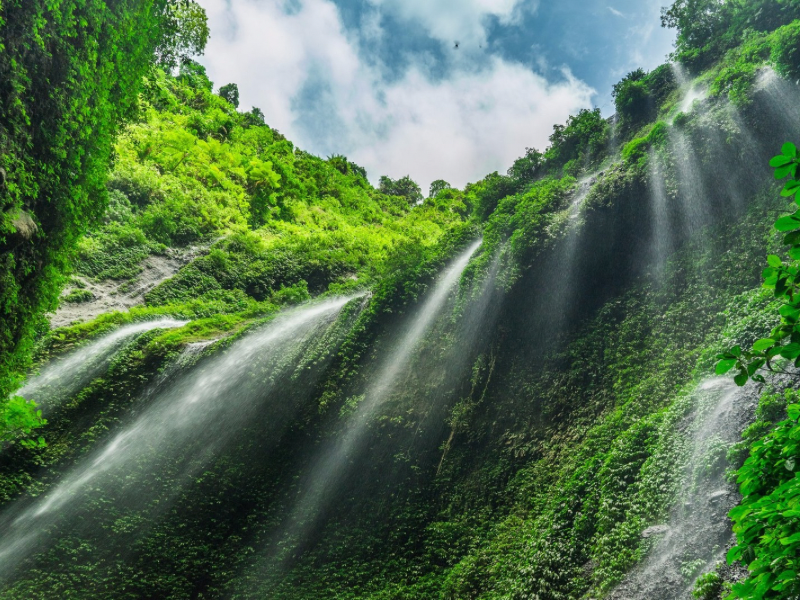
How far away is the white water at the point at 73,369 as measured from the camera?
14508mm

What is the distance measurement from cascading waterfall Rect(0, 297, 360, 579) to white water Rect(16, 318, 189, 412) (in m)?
2.53

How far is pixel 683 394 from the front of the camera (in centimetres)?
886

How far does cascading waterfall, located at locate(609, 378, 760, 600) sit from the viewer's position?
238 inches

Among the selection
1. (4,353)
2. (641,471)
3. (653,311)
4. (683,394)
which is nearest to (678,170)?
(653,311)

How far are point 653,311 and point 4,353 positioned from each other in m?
12.8

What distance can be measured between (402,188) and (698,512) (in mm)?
51481

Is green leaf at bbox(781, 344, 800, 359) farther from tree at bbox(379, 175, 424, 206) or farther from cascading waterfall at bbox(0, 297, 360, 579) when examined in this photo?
tree at bbox(379, 175, 424, 206)

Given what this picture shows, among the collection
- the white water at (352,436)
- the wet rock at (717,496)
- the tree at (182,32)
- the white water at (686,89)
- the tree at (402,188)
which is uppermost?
the tree at (402,188)

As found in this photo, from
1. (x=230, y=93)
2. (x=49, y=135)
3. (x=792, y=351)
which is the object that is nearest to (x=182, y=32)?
(x=49, y=135)

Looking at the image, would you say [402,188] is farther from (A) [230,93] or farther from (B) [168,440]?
(B) [168,440]

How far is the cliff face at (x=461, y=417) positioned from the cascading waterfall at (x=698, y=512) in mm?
35

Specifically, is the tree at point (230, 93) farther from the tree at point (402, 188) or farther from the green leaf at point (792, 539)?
the green leaf at point (792, 539)

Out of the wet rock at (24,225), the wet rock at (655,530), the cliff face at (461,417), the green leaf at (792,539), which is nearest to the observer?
the green leaf at (792,539)

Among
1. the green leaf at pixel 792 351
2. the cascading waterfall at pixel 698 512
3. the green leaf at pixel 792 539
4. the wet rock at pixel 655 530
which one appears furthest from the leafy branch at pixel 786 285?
the wet rock at pixel 655 530
